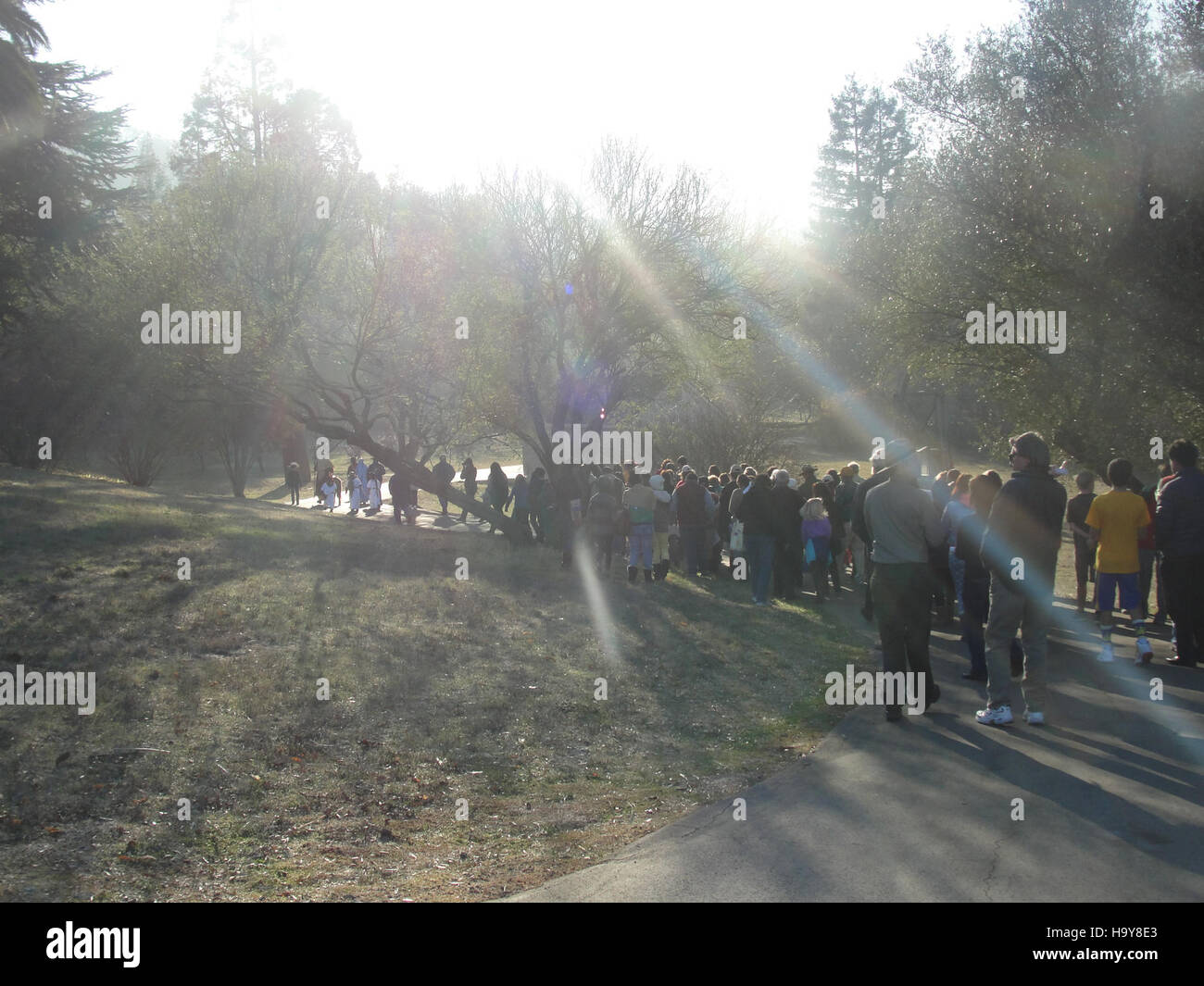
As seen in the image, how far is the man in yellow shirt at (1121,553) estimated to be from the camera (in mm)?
10125

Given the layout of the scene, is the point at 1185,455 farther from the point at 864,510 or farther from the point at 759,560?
the point at 759,560

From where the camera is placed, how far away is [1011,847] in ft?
17.1

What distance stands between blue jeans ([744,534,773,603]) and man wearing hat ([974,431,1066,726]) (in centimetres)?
656

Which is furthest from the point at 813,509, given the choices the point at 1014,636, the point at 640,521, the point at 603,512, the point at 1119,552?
the point at 1014,636

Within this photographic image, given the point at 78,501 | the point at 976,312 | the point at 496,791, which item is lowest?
the point at 496,791

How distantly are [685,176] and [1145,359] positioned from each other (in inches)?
391

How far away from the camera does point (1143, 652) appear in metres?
10.0

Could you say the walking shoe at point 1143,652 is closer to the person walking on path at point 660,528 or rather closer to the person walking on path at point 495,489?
the person walking on path at point 660,528

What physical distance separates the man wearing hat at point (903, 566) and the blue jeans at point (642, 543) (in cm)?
Result: 802

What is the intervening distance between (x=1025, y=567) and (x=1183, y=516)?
3324mm

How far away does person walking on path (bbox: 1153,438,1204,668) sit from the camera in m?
9.84
